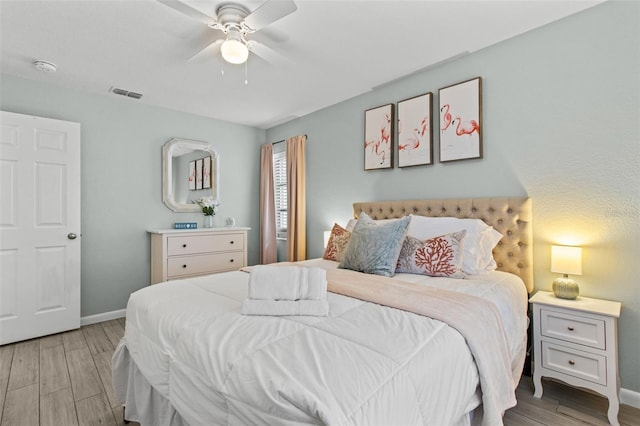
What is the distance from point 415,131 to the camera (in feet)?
9.55

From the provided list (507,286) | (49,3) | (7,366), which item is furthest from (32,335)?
(507,286)

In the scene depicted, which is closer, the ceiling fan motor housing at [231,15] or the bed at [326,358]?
the bed at [326,358]

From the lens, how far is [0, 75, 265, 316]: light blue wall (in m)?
3.16

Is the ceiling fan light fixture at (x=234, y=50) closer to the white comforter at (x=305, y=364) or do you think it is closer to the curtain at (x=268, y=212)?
the white comforter at (x=305, y=364)

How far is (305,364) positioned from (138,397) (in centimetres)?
119

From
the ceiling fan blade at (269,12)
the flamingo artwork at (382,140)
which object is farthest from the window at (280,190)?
the ceiling fan blade at (269,12)

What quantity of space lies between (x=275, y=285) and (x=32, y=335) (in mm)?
2987

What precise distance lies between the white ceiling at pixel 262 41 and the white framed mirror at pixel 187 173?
2.53 feet

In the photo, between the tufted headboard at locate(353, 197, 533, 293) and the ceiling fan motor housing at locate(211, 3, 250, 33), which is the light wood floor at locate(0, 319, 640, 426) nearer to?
the tufted headboard at locate(353, 197, 533, 293)

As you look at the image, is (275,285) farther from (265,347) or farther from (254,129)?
(254,129)

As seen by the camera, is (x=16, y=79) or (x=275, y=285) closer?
(x=275, y=285)

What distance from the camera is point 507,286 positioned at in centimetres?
196

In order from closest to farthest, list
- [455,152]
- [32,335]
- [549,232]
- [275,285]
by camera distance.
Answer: [275,285] → [549,232] → [455,152] → [32,335]

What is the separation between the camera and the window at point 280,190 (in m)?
4.58
